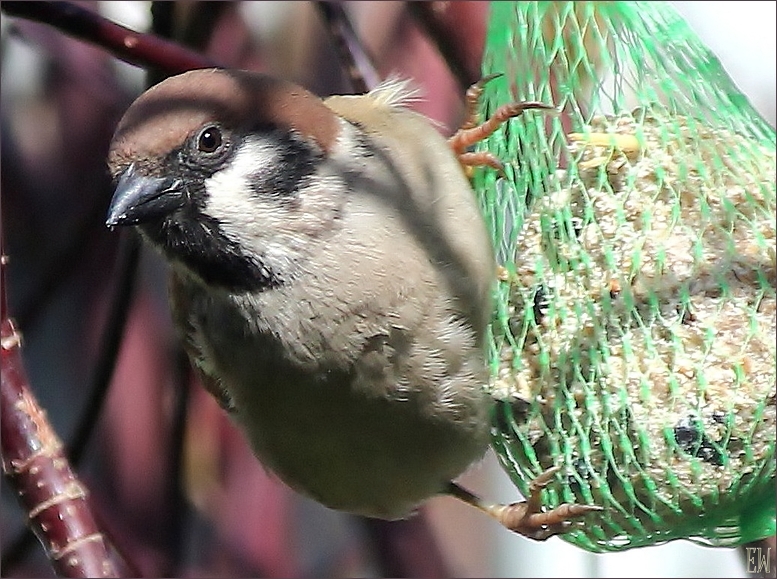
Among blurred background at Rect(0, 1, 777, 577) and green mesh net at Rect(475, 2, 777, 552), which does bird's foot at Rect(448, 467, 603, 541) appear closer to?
green mesh net at Rect(475, 2, 777, 552)

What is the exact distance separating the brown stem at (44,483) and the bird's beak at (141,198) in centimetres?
26

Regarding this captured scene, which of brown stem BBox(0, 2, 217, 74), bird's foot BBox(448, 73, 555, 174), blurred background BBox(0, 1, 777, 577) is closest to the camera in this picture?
bird's foot BBox(448, 73, 555, 174)

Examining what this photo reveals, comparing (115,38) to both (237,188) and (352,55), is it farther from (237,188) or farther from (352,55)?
(237,188)

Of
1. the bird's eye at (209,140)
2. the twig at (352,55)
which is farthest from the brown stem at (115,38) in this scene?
the bird's eye at (209,140)

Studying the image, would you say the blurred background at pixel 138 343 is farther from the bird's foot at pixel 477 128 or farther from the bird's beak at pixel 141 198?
the bird's beak at pixel 141 198

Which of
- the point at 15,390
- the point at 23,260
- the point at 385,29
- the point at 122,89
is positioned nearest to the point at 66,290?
the point at 23,260

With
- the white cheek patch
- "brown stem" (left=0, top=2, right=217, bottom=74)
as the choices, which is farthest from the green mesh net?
"brown stem" (left=0, top=2, right=217, bottom=74)

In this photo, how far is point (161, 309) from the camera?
2273mm

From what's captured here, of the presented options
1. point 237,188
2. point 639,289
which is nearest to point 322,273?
point 237,188

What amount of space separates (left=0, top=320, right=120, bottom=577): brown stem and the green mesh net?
1.59 feet

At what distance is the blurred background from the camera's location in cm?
222

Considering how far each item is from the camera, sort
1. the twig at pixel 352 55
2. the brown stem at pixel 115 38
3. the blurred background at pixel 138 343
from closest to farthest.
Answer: the brown stem at pixel 115 38, the twig at pixel 352 55, the blurred background at pixel 138 343

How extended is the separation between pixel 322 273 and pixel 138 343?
121 centimetres

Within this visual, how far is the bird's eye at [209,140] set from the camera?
104cm
